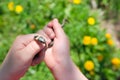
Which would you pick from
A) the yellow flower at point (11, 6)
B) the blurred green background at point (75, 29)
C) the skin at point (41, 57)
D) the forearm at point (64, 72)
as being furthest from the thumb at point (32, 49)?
the yellow flower at point (11, 6)

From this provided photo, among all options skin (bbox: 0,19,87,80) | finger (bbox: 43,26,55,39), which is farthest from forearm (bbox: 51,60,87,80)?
finger (bbox: 43,26,55,39)

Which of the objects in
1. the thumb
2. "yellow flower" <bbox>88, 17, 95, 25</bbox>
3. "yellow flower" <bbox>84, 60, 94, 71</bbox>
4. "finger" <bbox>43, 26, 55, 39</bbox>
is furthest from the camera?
"yellow flower" <bbox>88, 17, 95, 25</bbox>

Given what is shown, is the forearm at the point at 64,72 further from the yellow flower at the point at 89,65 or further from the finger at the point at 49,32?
the yellow flower at the point at 89,65

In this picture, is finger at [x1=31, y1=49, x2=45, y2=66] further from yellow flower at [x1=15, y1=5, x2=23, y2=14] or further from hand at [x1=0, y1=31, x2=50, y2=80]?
yellow flower at [x1=15, y1=5, x2=23, y2=14]

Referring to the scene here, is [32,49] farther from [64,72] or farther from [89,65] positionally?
[89,65]

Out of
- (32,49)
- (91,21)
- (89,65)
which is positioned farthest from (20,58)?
(91,21)

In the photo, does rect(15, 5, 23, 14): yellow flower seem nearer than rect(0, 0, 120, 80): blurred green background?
No
